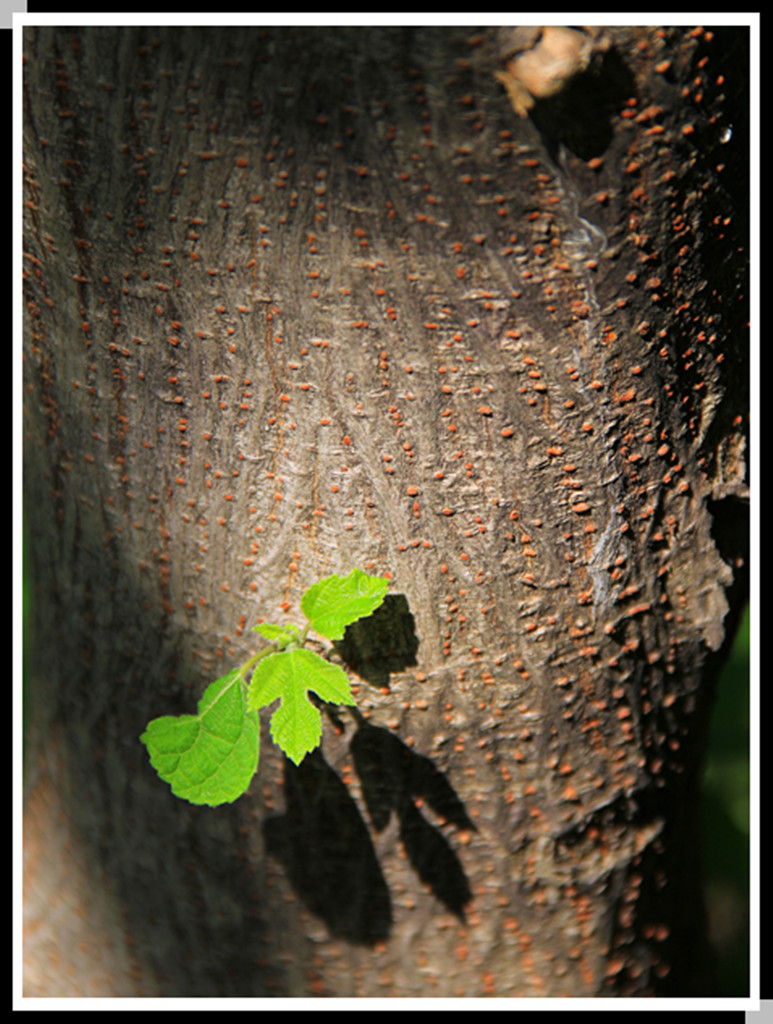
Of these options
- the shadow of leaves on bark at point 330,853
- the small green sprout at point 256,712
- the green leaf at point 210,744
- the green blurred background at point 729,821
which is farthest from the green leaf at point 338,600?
the green blurred background at point 729,821

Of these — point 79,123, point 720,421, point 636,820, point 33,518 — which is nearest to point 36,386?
point 33,518

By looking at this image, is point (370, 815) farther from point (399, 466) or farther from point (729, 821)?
point (729, 821)

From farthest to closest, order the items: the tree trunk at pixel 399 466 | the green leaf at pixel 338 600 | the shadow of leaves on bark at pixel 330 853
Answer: the shadow of leaves on bark at pixel 330 853
the green leaf at pixel 338 600
the tree trunk at pixel 399 466

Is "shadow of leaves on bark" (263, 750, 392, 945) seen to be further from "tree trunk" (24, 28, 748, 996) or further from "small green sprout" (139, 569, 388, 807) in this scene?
"small green sprout" (139, 569, 388, 807)

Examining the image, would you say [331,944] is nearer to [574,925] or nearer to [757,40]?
[574,925]

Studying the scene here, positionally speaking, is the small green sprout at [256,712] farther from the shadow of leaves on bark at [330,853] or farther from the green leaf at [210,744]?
the shadow of leaves on bark at [330,853]

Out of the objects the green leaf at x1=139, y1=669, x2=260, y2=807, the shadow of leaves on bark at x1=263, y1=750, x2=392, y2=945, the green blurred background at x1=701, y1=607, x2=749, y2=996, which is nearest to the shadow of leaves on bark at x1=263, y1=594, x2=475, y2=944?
the shadow of leaves on bark at x1=263, y1=750, x2=392, y2=945

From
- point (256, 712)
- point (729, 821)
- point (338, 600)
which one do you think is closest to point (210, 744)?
point (256, 712)
